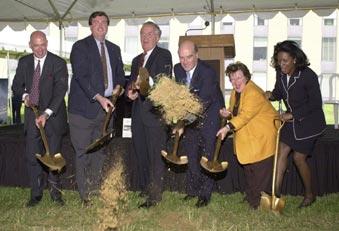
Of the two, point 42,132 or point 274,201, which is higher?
point 42,132

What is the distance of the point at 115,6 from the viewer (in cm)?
746

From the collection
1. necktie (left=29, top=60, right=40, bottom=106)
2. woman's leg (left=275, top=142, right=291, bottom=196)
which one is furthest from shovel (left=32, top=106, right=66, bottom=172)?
woman's leg (left=275, top=142, right=291, bottom=196)

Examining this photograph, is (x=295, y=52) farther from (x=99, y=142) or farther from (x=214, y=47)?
(x=99, y=142)

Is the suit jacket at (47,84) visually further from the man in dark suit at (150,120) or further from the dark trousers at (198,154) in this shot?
the dark trousers at (198,154)

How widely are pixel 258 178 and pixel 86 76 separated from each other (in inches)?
62.7

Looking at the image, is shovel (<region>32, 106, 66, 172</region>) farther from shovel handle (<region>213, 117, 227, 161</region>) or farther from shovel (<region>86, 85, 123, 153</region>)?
shovel handle (<region>213, 117, 227, 161</region>)

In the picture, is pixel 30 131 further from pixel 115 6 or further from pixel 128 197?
pixel 115 6

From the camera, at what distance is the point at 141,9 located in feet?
25.0

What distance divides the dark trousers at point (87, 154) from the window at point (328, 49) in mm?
14588

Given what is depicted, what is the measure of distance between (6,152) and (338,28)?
53.2 feet

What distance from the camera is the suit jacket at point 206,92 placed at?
3.56 metres

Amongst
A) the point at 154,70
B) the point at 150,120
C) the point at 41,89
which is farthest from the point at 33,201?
the point at 154,70

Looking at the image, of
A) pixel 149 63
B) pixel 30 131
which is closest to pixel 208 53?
pixel 149 63

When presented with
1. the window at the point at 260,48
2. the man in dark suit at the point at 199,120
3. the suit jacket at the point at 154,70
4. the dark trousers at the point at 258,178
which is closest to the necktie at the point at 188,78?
the man in dark suit at the point at 199,120
